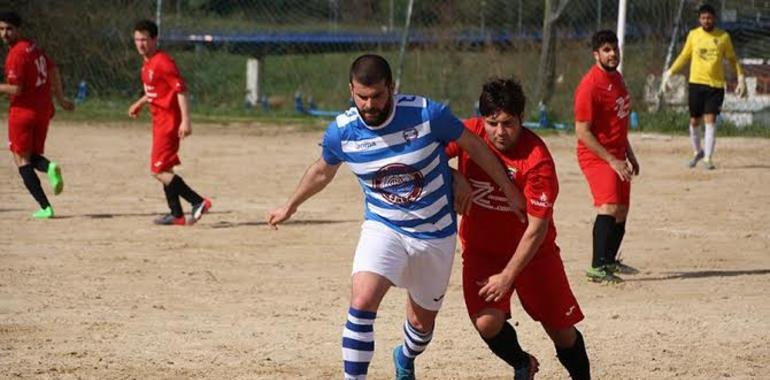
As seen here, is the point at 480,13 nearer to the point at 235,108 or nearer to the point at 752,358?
the point at 235,108

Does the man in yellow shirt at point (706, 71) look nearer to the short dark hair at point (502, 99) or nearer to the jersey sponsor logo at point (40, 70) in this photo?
the jersey sponsor logo at point (40, 70)

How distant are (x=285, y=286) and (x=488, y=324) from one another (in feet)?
11.7

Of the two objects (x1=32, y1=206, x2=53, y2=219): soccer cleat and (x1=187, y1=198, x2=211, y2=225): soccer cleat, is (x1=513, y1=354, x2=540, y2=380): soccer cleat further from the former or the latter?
(x1=32, y1=206, x2=53, y2=219): soccer cleat

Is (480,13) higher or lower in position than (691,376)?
higher

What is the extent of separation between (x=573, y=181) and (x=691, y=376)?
28.6 feet

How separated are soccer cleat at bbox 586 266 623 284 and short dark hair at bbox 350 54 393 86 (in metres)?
4.25

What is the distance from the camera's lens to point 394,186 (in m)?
6.14

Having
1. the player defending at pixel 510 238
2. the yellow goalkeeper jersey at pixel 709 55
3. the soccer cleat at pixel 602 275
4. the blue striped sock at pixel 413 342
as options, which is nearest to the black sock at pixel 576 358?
the player defending at pixel 510 238

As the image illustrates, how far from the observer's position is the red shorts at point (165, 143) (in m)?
12.5

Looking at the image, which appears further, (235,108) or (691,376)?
(235,108)

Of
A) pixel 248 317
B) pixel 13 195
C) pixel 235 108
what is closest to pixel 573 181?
pixel 13 195

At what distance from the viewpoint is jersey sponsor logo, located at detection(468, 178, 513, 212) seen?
6286 mm

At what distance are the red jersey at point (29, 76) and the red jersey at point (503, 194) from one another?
749 cm

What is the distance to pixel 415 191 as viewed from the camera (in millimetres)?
6133
